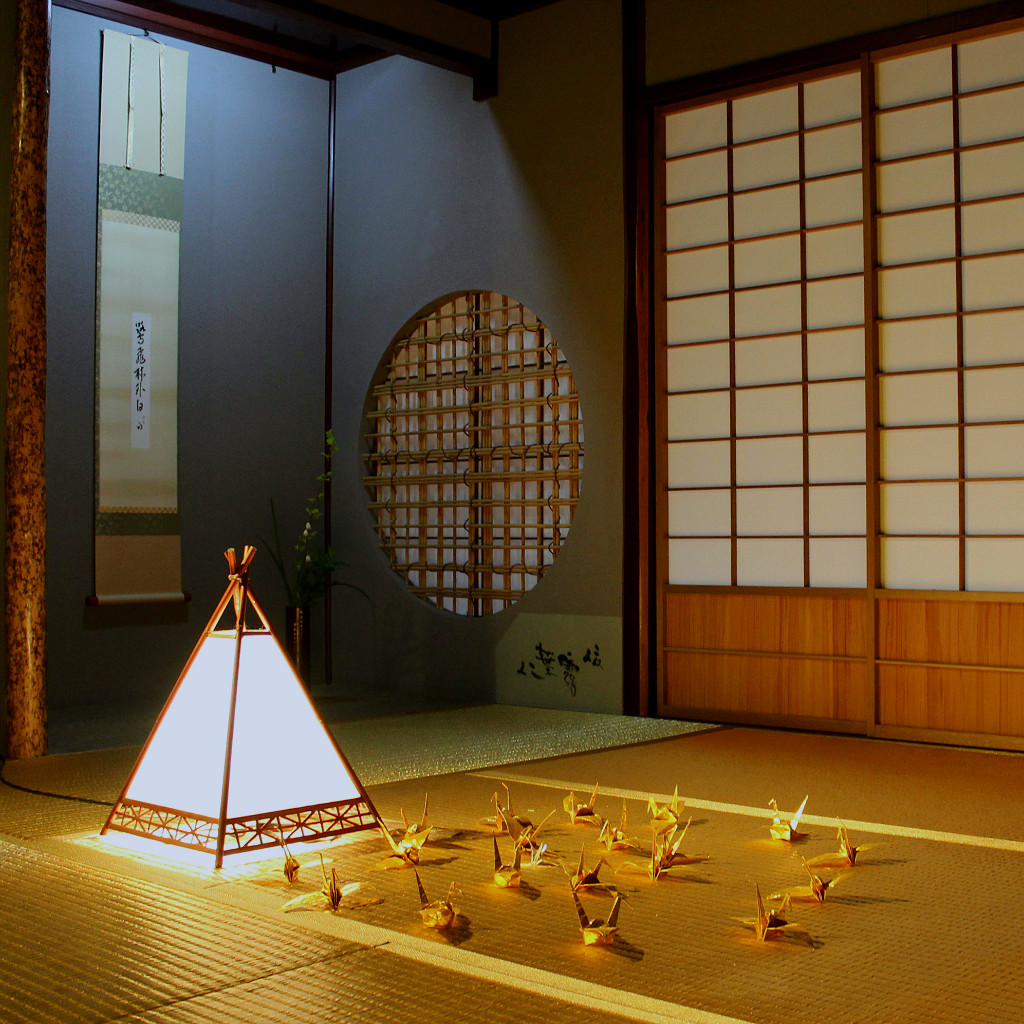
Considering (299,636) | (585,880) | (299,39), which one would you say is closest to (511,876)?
(585,880)

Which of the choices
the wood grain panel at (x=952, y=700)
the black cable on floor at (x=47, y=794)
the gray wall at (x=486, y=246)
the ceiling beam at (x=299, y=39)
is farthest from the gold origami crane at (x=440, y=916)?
the ceiling beam at (x=299, y=39)

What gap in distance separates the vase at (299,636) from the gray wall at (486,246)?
1.35 feet

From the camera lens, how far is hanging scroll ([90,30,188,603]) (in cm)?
493

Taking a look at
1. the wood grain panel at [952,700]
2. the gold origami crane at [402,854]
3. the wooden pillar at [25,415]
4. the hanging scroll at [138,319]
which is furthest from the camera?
the hanging scroll at [138,319]

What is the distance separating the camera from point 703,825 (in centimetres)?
275

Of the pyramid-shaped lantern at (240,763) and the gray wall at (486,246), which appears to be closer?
the pyramid-shaped lantern at (240,763)

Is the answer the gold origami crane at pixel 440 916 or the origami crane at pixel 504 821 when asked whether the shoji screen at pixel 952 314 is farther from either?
the gold origami crane at pixel 440 916

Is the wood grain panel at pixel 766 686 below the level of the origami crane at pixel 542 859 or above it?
above

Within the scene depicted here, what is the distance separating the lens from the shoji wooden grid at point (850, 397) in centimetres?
394

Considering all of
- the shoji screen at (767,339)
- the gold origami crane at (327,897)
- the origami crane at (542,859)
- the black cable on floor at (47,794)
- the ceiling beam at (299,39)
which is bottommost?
the black cable on floor at (47,794)

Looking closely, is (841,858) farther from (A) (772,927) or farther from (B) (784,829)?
(A) (772,927)

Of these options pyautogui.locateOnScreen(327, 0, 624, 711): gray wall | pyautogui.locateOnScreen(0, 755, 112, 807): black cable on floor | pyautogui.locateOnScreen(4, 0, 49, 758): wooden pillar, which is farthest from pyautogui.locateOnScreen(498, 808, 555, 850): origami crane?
pyautogui.locateOnScreen(327, 0, 624, 711): gray wall

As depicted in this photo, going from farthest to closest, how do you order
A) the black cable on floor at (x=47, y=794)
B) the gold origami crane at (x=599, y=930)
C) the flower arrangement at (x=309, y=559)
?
the flower arrangement at (x=309, y=559), the black cable on floor at (x=47, y=794), the gold origami crane at (x=599, y=930)

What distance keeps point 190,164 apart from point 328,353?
1.05 m
